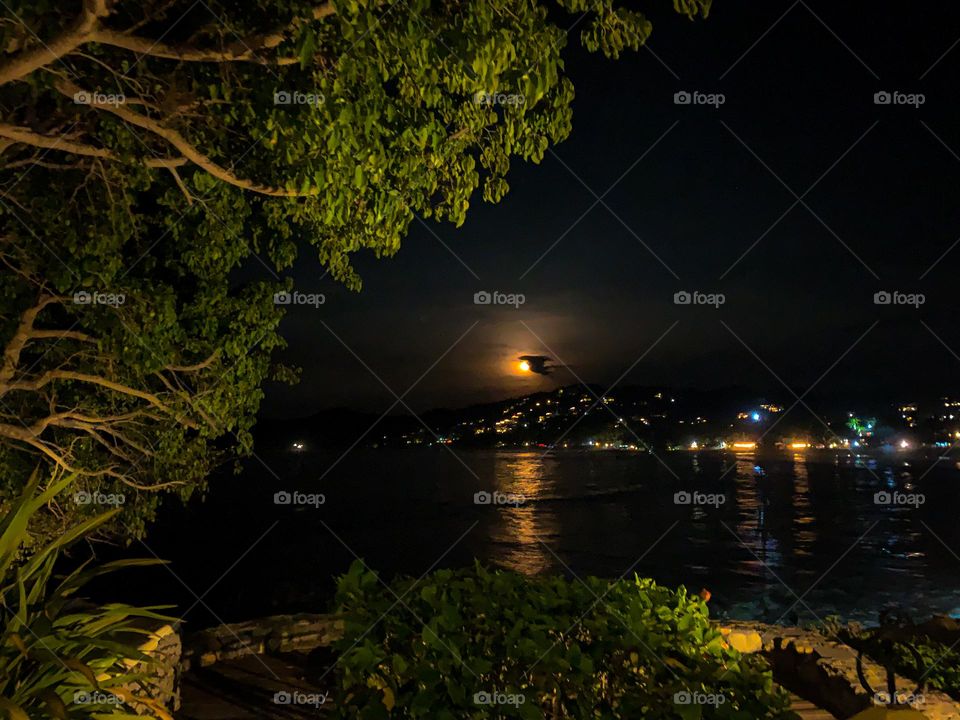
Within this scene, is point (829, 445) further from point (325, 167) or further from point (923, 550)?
point (325, 167)

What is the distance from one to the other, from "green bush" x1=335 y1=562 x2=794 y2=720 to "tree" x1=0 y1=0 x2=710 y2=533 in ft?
6.77

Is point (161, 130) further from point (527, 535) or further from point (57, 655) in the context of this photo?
point (527, 535)

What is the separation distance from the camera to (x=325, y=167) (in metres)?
3.75

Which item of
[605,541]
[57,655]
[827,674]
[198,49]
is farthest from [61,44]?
[605,541]

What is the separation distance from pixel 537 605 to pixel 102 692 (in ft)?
6.07

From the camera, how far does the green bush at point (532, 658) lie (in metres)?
2.55

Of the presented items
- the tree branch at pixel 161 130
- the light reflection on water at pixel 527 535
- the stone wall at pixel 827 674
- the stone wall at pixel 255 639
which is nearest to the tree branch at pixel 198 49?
the tree branch at pixel 161 130

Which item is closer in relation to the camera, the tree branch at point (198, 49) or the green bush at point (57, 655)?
the green bush at point (57, 655)

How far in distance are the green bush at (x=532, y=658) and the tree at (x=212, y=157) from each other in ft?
6.77

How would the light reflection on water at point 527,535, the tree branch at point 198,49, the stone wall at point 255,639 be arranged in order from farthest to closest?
the light reflection on water at point 527,535, the stone wall at point 255,639, the tree branch at point 198,49

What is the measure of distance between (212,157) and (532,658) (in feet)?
13.0

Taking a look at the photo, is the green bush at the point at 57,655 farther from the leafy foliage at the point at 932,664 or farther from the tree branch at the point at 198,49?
the leafy foliage at the point at 932,664

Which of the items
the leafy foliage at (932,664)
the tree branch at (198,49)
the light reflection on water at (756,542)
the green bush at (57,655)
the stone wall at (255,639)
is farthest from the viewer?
the light reflection on water at (756,542)

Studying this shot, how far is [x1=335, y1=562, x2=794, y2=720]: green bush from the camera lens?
2.55m
